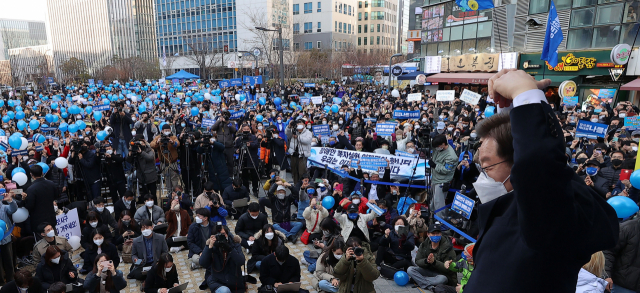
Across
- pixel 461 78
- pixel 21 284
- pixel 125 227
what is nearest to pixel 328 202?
pixel 125 227

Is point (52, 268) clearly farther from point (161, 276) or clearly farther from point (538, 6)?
point (538, 6)

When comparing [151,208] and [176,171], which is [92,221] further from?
[176,171]

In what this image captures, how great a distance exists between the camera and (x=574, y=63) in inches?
895

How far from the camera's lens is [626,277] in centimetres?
477

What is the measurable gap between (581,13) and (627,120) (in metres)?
15.4

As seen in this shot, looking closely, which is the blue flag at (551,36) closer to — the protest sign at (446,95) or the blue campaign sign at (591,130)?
the blue campaign sign at (591,130)

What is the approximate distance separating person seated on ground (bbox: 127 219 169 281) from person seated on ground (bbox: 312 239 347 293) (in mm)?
2789

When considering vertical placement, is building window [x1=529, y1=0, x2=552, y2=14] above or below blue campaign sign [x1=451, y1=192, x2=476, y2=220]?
above

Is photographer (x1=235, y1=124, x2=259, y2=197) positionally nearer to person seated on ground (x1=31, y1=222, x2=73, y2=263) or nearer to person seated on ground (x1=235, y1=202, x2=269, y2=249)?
person seated on ground (x1=235, y1=202, x2=269, y2=249)

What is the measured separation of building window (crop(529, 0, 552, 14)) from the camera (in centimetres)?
2478

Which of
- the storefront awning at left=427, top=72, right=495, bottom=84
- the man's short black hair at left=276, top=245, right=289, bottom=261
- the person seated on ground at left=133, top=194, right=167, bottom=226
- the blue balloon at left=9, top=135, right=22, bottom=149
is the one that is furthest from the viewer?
the storefront awning at left=427, top=72, right=495, bottom=84

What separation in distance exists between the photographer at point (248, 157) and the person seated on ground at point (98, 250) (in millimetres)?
4467

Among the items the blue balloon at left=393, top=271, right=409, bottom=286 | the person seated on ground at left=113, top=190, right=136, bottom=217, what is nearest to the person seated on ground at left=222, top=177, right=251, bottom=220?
the person seated on ground at left=113, top=190, right=136, bottom=217

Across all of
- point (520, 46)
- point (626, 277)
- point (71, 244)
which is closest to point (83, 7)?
point (520, 46)
